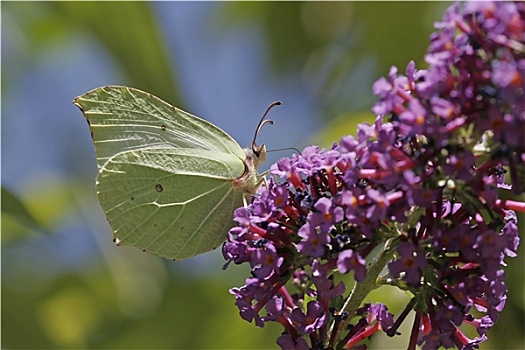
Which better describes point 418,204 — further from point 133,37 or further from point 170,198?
point 133,37

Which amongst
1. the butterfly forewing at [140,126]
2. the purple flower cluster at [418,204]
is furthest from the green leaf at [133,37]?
the purple flower cluster at [418,204]

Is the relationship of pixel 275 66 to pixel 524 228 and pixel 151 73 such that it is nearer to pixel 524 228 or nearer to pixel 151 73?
pixel 151 73

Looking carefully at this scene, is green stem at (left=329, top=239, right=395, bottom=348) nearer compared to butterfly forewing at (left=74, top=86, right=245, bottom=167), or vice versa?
green stem at (left=329, top=239, right=395, bottom=348)

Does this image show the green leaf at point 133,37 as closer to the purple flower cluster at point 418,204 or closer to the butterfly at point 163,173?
the butterfly at point 163,173

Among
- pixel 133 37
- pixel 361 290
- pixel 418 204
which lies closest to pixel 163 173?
pixel 361 290

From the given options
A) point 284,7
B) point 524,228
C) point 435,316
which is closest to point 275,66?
point 284,7

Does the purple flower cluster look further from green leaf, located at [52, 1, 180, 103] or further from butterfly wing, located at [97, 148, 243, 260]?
green leaf, located at [52, 1, 180, 103]

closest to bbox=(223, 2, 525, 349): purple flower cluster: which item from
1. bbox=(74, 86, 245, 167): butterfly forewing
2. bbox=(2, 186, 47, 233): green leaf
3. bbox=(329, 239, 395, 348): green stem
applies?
bbox=(329, 239, 395, 348): green stem
